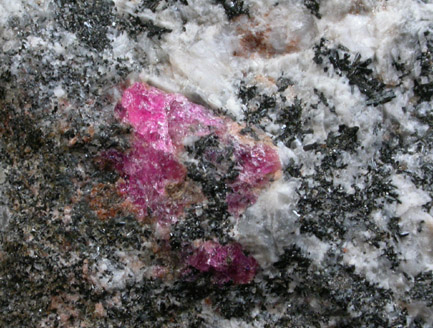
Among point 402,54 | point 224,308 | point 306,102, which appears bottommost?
point 224,308

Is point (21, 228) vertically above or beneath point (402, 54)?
beneath

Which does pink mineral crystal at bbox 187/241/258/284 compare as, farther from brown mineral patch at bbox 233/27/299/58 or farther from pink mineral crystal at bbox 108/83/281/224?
brown mineral patch at bbox 233/27/299/58

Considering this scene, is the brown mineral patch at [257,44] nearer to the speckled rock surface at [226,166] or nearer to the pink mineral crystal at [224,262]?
the speckled rock surface at [226,166]

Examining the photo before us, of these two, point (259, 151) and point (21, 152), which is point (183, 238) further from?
point (21, 152)

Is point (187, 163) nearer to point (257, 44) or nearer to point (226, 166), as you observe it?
point (226, 166)

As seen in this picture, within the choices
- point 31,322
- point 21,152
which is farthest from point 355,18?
point 31,322

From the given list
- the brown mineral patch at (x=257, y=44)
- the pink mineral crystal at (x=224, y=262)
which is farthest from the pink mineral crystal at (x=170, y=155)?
the brown mineral patch at (x=257, y=44)

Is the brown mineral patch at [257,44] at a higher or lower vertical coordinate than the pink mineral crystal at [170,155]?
higher
